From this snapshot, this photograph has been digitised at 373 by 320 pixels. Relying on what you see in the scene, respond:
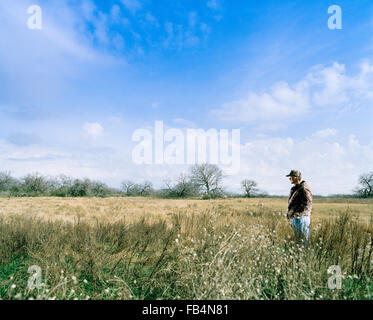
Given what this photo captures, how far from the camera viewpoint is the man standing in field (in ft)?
18.0

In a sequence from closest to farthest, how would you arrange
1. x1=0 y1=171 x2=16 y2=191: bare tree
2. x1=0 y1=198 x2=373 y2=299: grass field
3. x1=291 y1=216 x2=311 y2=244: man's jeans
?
1. x1=0 y1=198 x2=373 y2=299: grass field
2. x1=291 y1=216 x2=311 y2=244: man's jeans
3. x1=0 y1=171 x2=16 y2=191: bare tree

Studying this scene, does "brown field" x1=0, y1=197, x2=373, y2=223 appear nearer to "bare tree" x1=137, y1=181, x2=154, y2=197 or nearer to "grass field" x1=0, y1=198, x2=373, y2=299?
"grass field" x1=0, y1=198, x2=373, y2=299

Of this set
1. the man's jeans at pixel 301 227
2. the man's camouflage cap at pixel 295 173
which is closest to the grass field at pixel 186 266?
the man's jeans at pixel 301 227

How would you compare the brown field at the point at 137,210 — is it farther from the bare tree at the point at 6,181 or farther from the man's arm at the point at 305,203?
the bare tree at the point at 6,181

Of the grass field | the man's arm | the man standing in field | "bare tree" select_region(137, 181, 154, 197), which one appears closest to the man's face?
the man standing in field

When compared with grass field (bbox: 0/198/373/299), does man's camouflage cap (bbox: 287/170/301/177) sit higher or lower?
higher

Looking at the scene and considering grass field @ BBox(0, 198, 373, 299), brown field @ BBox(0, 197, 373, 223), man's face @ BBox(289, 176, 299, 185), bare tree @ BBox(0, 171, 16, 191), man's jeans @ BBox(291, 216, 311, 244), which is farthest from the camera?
bare tree @ BBox(0, 171, 16, 191)

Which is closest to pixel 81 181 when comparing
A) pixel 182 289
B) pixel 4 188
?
pixel 4 188

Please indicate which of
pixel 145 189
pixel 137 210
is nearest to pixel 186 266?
pixel 137 210

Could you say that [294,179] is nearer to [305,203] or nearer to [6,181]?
[305,203]

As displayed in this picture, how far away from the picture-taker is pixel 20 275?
169 inches

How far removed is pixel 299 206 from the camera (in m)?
5.62
